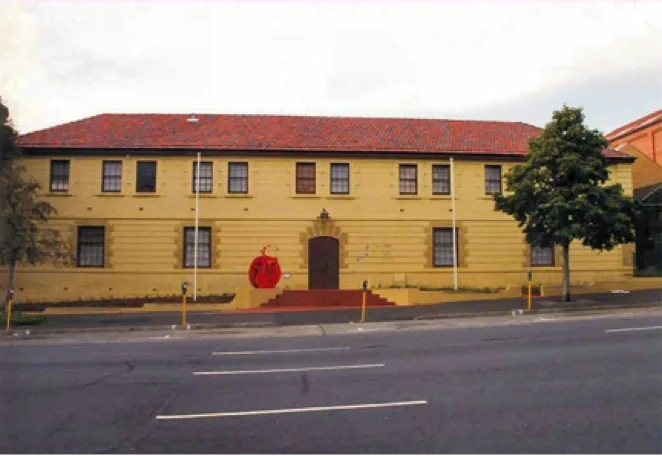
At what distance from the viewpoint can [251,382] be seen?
26.8ft

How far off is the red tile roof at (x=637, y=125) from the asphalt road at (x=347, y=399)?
36.6 metres

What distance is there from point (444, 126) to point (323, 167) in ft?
26.2

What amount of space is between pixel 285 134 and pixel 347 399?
21007 mm

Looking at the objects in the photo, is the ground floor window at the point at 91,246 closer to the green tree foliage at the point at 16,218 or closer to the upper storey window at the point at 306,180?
the green tree foliage at the point at 16,218

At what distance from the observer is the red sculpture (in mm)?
23766

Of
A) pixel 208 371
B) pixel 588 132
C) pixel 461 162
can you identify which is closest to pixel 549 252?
pixel 461 162

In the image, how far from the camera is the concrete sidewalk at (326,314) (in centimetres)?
1728

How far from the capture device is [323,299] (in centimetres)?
2231

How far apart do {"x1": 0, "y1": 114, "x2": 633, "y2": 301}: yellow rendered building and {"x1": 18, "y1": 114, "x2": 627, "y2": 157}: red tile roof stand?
14 cm

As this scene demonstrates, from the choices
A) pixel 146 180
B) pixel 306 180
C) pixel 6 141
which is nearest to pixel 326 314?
→ pixel 306 180

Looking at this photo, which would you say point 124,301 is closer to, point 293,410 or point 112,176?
point 112,176

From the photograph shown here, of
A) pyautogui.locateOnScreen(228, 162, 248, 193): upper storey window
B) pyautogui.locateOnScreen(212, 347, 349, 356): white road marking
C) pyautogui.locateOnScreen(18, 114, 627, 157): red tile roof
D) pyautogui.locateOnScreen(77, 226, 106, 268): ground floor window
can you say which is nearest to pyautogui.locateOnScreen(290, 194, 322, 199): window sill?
pyautogui.locateOnScreen(18, 114, 627, 157): red tile roof

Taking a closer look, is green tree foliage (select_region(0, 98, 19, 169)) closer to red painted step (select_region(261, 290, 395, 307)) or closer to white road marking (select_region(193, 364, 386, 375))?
red painted step (select_region(261, 290, 395, 307))

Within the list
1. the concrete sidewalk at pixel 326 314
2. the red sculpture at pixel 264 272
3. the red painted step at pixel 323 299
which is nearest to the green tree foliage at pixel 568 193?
the concrete sidewalk at pixel 326 314
